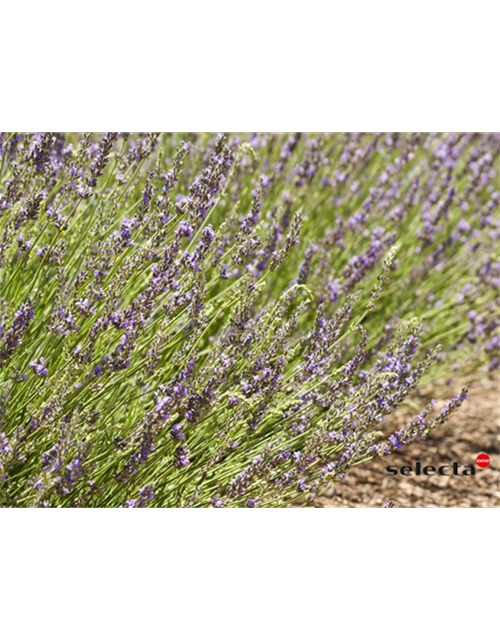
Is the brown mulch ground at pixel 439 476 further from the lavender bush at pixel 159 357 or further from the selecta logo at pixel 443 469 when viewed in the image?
the lavender bush at pixel 159 357

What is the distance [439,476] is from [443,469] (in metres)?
0.08

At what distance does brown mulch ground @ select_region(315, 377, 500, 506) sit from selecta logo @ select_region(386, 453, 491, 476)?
0.6 inches

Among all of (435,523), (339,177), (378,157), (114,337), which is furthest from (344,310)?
(378,157)

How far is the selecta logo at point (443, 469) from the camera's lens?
2.75 meters

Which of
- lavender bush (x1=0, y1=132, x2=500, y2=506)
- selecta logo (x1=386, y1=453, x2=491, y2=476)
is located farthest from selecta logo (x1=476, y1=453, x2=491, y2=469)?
lavender bush (x1=0, y1=132, x2=500, y2=506)

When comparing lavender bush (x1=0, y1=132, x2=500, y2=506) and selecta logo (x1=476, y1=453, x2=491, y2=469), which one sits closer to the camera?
lavender bush (x1=0, y1=132, x2=500, y2=506)

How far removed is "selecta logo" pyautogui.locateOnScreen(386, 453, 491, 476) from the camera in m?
2.75

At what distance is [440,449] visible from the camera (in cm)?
300

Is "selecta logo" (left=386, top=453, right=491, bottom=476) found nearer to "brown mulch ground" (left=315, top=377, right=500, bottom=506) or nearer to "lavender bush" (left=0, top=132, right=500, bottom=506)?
"brown mulch ground" (left=315, top=377, right=500, bottom=506)

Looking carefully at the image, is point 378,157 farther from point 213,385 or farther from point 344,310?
point 213,385

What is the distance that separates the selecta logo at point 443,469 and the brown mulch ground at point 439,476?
15 millimetres

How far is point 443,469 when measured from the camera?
282 centimetres

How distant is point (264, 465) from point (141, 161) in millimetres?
836

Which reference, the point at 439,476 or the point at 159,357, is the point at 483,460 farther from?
the point at 159,357
